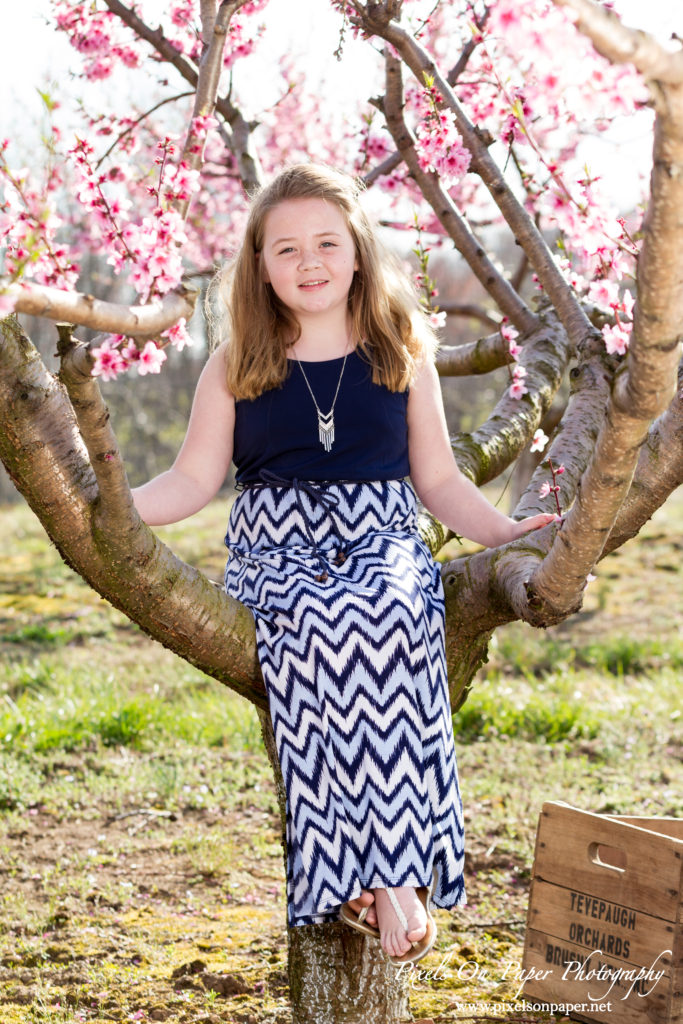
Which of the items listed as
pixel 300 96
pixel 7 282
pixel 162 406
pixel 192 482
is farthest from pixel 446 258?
pixel 7 282

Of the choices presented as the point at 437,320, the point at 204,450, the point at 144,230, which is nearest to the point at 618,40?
the point at 144,230

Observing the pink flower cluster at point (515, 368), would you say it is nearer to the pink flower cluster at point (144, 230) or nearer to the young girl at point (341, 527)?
the young girl at point (341, 527)

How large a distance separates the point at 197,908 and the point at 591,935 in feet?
3.38

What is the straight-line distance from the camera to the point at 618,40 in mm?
894

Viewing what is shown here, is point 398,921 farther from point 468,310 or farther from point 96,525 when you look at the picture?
point 468,310

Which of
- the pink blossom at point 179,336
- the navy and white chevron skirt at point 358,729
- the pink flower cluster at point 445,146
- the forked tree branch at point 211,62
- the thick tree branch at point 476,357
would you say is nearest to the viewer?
the navy and white chevron skirt at point 358,729

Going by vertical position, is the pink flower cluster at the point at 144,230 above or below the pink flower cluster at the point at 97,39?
below

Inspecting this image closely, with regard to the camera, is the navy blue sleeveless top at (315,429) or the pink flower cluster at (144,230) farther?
the navy blue sleeveless top at (315,429)

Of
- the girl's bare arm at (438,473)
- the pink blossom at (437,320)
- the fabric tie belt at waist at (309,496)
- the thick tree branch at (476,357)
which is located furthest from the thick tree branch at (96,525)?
the thick tree branch at (476,357)

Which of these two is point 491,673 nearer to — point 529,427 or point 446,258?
point 529,427

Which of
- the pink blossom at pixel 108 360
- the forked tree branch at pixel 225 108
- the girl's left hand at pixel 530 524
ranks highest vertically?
the forked tree branch at pixel 225 108

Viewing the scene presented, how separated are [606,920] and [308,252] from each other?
1512mm

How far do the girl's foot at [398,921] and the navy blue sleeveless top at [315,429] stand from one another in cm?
79

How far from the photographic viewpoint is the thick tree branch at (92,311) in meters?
1.05
